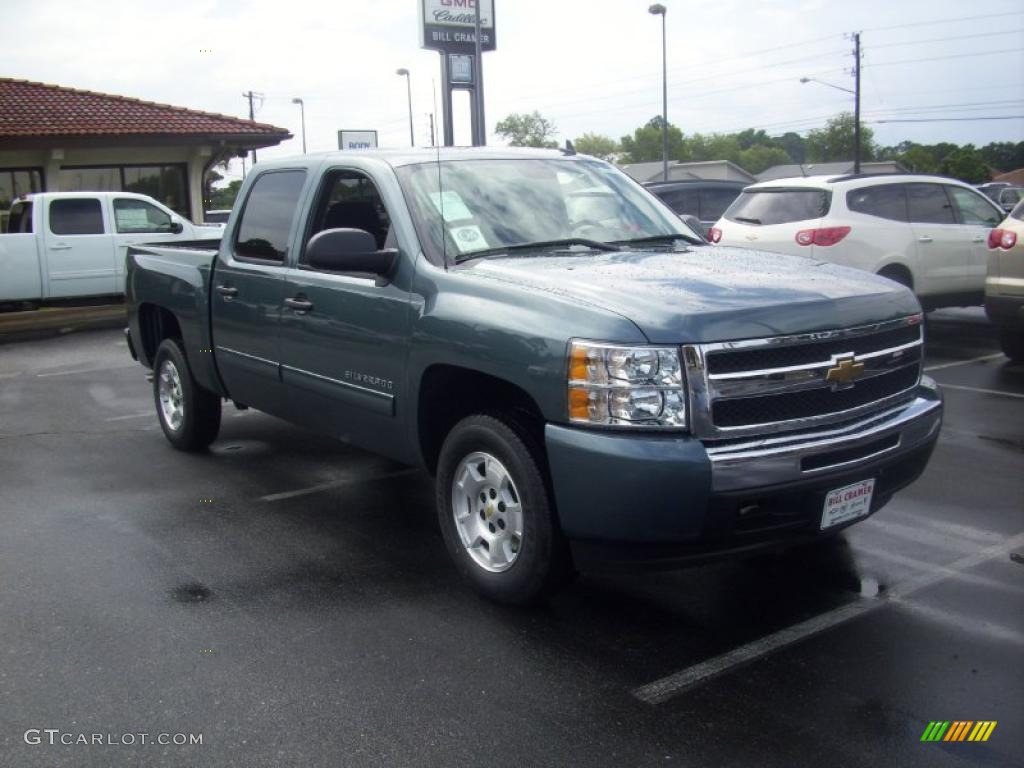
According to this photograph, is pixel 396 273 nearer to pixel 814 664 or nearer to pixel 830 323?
pixel 830 323

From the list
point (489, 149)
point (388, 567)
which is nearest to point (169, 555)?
point (388, 567)

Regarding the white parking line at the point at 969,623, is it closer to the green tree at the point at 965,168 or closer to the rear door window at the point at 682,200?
the rear door window at the point at 682,200

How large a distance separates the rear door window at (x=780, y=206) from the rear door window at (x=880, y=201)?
12.1 inches

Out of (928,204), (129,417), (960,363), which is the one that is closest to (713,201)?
(928,204)

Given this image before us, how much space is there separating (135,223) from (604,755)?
1590cm

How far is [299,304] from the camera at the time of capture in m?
5.63

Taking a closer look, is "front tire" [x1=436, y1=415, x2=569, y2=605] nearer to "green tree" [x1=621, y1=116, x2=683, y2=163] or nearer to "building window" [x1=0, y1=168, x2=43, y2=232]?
"building window" [x1=0, y1=168, x2=43, y2=232]

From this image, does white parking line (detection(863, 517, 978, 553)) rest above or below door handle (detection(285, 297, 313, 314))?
below

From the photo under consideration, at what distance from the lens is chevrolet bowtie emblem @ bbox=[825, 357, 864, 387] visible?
13.4 ft

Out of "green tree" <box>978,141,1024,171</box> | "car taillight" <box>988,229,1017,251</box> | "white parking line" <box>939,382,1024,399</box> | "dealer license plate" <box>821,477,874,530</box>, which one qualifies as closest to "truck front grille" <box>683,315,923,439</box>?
"dealer license plate" <box>821,477,874,530</box>

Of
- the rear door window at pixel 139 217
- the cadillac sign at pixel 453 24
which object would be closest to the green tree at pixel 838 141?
the cadillac sign at pixel 453 24
